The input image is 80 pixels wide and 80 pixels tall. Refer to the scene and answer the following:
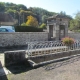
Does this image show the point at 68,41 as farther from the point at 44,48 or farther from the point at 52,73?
the point at 52,73

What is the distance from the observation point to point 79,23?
3338 centimetres

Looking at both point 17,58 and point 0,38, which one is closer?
point 17,58

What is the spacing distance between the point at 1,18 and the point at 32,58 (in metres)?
28.8

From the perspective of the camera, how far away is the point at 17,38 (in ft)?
48.7

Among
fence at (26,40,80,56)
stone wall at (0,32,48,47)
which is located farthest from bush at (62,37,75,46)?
stone wall at (0,32,48,47)

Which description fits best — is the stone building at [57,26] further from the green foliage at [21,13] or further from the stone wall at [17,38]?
the green foliage at [21,13]

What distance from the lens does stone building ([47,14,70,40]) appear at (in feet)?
56.7

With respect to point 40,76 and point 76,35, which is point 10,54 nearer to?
point 40,76

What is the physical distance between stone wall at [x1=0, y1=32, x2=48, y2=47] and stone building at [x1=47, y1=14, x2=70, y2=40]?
1.68 metres

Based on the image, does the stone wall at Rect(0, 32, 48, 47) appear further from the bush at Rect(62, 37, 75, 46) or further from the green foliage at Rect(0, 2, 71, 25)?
the green foliage at Rect(0, 2, 71, 25)

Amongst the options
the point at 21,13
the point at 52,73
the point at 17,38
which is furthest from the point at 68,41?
the point at 21,13

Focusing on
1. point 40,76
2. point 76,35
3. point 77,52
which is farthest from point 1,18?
point 40,76

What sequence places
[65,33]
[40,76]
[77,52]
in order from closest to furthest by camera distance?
1. [40,76]
2. [77,52]
3. [65,33]

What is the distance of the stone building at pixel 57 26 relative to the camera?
1730 centimetres
